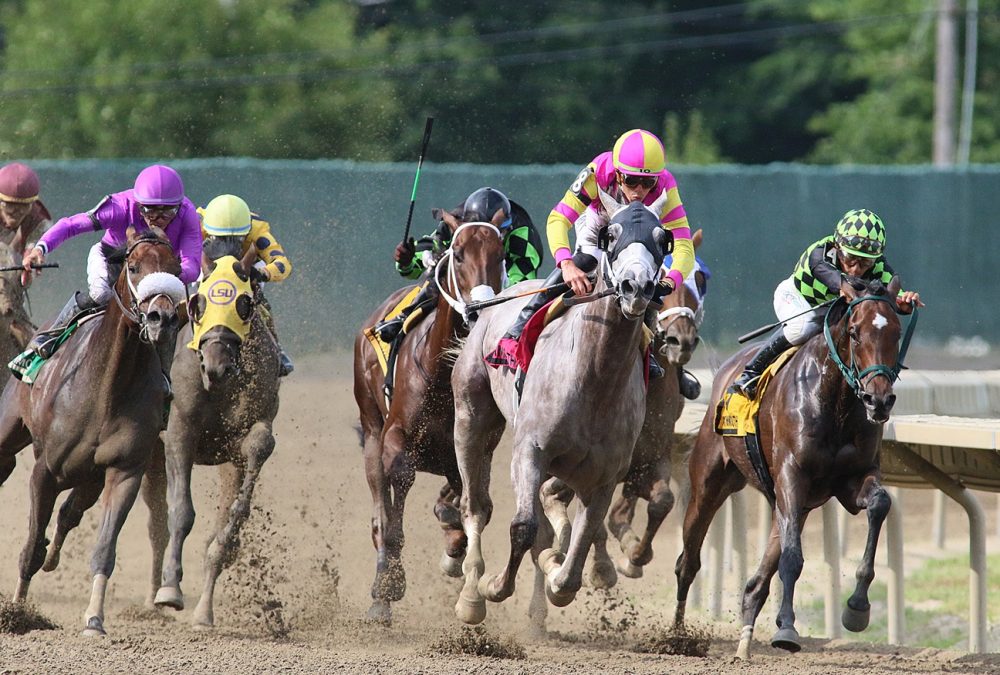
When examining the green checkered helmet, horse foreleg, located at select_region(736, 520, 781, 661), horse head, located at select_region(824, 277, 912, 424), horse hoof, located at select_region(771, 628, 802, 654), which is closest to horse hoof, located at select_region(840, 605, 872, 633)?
horse hoof, located at select_region(771, 628, 802, 654)

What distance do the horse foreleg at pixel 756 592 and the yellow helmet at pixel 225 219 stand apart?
3418mm

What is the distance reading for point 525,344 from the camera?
7078 millimetres

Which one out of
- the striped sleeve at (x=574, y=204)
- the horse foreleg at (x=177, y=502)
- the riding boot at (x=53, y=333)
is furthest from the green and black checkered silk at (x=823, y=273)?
the riding boot at (x=53, y=333)

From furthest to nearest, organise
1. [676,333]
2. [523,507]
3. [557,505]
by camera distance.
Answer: [676,333] → [557,505] → [523,507]

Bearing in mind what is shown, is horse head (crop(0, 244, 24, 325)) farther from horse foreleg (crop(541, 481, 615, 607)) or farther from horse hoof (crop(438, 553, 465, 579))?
horse foreleg (crop(541, 481, 615, 607))

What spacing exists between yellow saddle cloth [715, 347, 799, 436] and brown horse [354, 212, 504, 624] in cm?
135

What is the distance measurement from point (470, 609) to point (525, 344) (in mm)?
1213

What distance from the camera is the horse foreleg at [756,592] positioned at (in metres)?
7.69

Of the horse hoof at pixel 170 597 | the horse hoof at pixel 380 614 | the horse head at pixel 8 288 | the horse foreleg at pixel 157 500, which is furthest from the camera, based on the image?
the horse head at pixel 8 288

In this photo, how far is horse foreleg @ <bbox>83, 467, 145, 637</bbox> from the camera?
7293mm

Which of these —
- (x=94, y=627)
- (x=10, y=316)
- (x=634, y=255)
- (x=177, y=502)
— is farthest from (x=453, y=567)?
(x=10, y=316)

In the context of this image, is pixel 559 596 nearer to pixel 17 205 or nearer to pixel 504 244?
pixel 504 244

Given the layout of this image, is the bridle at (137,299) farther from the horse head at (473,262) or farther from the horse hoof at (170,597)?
the horse head at (473,262)

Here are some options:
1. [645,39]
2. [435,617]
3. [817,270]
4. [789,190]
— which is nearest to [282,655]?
[435,617]
